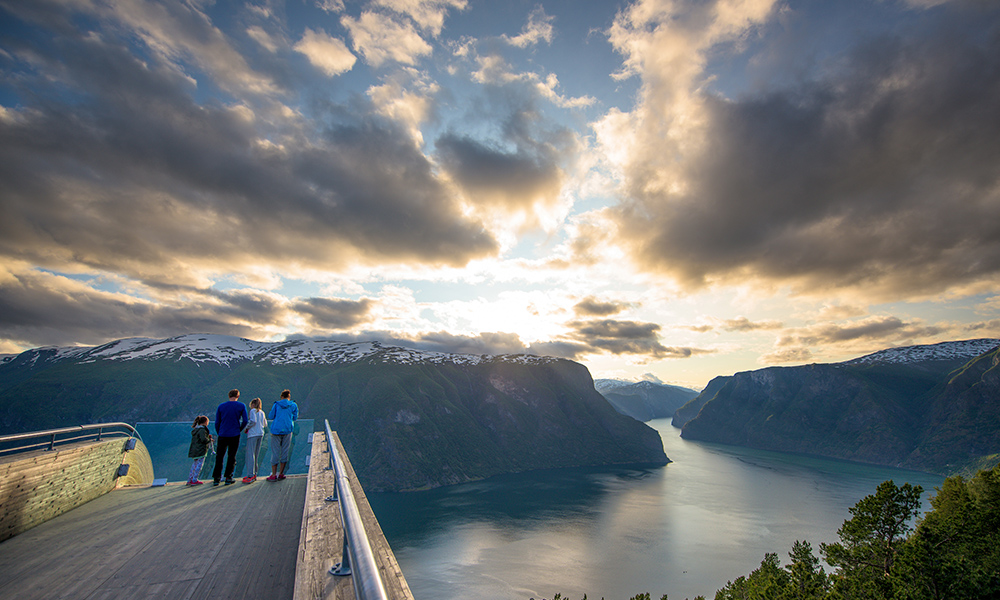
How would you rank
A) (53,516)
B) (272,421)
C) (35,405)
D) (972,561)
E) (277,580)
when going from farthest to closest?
(35,405)
(972,561)
(272,421)
(53,516)
(277,580)

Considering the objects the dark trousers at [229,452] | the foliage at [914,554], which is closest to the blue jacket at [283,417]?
the dark trousers at [229,452]

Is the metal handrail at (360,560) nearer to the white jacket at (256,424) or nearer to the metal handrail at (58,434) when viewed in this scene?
the metal handrail at (58,434)

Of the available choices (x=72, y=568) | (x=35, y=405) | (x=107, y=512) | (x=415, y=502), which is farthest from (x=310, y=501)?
(x=35, y=405)

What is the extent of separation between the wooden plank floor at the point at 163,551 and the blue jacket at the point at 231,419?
1.96 m

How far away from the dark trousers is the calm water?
272 feet

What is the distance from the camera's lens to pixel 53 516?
831cm

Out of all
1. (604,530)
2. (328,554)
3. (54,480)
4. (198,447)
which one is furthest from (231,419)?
(604,530)

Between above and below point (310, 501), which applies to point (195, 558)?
below

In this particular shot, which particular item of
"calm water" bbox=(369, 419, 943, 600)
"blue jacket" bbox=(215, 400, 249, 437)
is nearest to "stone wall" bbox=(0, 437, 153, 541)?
"blue jacket" bbox=(215, 400, 249, 437)

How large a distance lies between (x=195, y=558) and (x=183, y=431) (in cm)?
1020

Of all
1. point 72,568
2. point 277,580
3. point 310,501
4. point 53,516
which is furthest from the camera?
point 53,516

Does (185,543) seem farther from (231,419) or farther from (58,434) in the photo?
(58,434)

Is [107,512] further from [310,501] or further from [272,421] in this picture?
[310,501]

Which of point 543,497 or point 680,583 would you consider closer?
point 680,583
